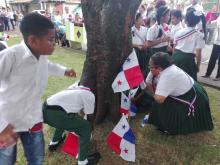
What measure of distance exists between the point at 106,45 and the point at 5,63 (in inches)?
62.0

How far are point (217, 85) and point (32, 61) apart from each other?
4694 mm

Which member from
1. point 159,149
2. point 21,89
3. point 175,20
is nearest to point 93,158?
point 159,149

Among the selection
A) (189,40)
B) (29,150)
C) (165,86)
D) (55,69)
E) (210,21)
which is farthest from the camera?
(210,21)

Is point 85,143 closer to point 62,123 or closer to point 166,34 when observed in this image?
point 62,123

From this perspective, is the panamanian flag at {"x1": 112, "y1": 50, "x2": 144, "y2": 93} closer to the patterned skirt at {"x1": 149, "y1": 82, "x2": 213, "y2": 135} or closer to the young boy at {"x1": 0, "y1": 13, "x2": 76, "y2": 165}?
the patterned skirt at {"x1": 149, "y1": 82, "x2": 213, "y2": 135}

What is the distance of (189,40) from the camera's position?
4.16 metres

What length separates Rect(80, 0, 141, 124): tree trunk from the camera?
295cm

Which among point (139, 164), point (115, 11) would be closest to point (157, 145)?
point (139, 164)

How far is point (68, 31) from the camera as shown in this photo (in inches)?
424

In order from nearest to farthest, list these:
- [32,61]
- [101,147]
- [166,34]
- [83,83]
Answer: [32,61] → [101,147] → [83,83] → [166,34]

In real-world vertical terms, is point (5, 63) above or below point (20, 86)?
above

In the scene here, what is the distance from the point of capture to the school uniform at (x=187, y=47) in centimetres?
415

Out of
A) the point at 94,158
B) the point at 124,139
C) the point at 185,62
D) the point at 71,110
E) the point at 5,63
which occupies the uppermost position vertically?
the point at 5,63

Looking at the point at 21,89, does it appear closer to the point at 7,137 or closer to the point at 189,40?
the point at 7,137
